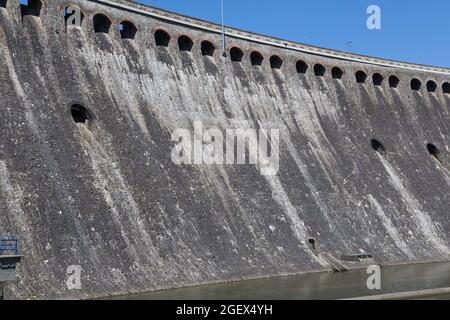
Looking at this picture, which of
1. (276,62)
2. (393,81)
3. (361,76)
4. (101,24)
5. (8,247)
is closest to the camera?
(8,247)

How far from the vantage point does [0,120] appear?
4312 cm

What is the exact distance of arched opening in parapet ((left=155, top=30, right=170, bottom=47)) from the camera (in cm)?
5969

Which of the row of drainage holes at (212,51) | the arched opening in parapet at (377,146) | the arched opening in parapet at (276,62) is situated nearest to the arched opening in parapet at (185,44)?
the row of drainage holes at (212,51)

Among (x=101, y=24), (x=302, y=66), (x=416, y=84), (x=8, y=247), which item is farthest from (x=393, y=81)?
(x=8, y=247)

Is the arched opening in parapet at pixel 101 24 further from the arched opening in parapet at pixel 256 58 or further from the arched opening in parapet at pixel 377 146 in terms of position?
the arched opening in parapet at pixel 377 146

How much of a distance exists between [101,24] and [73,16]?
2983 mm

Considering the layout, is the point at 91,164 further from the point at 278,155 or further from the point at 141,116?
the point at 278,155

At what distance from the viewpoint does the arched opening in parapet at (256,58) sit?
67.2 m

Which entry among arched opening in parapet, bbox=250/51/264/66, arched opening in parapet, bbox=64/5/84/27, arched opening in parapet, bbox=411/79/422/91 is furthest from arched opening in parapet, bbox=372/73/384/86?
arched opening in parapet, bbox=64/5/84/27

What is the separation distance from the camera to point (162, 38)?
197 ft

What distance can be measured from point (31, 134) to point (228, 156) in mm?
16219

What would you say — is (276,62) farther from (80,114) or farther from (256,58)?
(80,114)

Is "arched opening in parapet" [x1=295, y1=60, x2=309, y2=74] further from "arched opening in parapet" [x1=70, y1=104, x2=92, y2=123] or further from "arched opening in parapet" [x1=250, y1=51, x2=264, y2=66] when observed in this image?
"arched opening in parapet" [x1=70, y1=104, x2=92, y2=123]

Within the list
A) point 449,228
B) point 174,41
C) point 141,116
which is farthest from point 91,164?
point 449,228
